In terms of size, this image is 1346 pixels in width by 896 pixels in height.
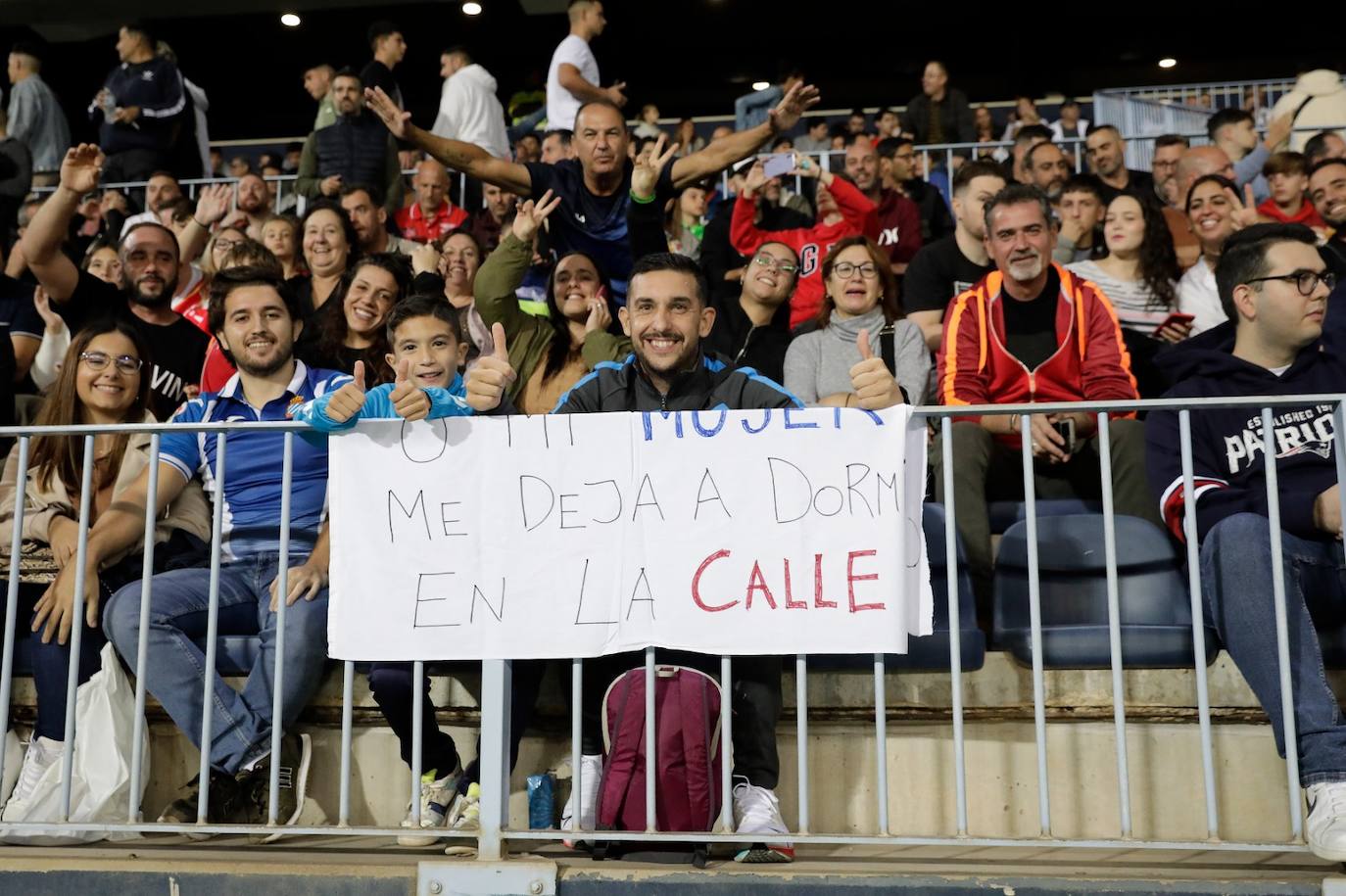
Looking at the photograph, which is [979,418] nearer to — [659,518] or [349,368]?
[659,518]

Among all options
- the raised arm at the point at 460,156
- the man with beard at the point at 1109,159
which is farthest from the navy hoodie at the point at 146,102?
the man with beard at the point at 1109,159

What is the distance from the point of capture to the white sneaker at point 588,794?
13.3ft

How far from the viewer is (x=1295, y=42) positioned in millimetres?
20281

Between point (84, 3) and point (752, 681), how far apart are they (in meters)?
19.1

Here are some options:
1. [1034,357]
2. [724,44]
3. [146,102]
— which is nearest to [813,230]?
[1034,357]

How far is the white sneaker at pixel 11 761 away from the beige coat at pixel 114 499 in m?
0.74

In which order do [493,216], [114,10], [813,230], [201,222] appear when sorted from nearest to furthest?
[813,230]
[201,222]
[493,216]
[114,10]

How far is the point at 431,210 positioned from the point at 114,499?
20.4 ft

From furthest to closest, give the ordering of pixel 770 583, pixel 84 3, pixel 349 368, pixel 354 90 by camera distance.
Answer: pixel 84 3, pixel 354 90, pixel 349 368, pixel 770 583

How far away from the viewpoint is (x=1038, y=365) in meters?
5.62

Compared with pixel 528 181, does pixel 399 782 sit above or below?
below

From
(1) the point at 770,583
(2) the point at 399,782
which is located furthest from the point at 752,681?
(2) the point at 399,782

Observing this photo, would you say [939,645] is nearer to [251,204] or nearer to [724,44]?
[251,204]

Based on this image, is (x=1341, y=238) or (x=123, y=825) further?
(x=1341, y=238)
